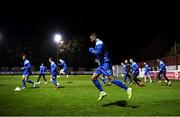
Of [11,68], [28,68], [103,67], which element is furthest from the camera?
[11,68]

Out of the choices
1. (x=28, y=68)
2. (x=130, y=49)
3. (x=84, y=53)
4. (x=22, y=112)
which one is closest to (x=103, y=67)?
(x=22, y=112)

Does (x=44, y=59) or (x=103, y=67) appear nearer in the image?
(x=103, y=67)

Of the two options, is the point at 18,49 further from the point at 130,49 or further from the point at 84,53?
the point at 130,49

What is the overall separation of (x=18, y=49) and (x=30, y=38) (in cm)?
532

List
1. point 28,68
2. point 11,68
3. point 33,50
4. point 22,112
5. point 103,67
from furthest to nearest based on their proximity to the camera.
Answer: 1. point 33,50
2. point 11,68
3. point 28,68
4. point 103,67
5. point 22,112

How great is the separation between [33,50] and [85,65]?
14710 mm

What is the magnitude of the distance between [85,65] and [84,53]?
3888mm

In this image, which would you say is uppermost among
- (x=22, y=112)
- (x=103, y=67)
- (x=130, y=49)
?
(x=130, y=49)

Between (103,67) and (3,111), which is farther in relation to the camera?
(103,67)

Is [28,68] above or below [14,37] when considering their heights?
below

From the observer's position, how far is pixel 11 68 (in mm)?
88000

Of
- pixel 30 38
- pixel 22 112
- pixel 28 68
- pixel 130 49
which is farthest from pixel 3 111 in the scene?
pixel 30 38

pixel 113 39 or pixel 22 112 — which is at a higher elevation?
pixel 113 39

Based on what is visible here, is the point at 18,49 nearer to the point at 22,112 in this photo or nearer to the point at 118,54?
the point at 118,54
